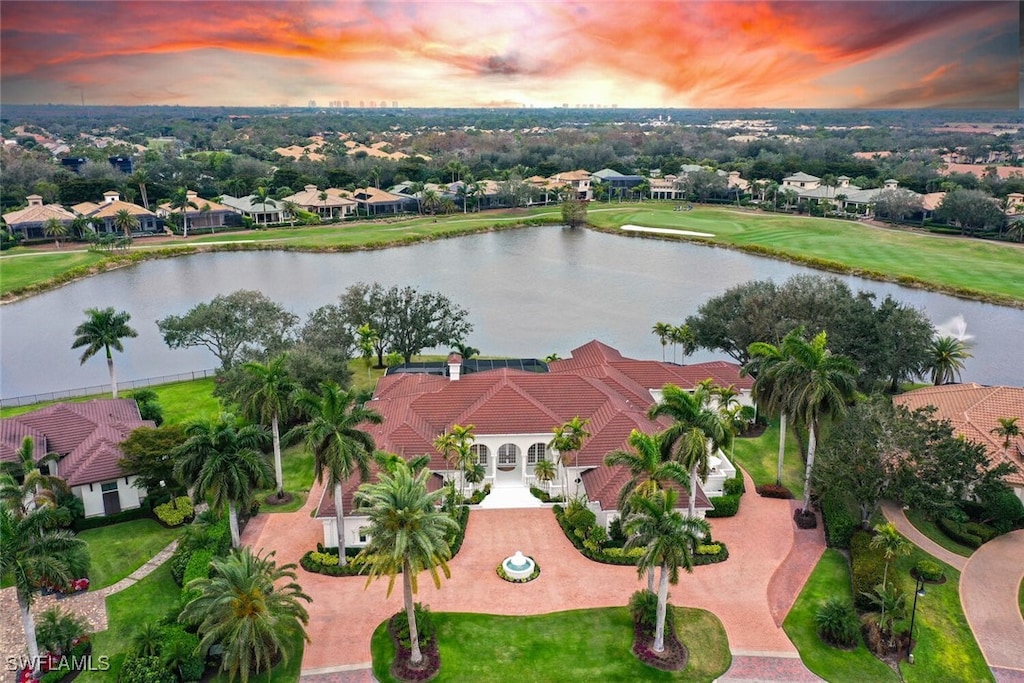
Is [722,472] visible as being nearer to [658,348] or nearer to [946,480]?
[946,480]

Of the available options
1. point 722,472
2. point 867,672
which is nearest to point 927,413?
point 722,472

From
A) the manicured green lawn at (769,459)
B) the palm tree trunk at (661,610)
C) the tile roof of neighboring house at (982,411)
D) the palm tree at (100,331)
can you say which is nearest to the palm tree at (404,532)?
the palm tree trunk at (661,610)

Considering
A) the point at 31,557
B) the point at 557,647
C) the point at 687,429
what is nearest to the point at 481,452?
the point at 687,429

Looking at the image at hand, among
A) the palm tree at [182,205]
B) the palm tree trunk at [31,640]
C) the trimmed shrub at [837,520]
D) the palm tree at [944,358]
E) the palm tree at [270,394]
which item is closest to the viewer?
the palm tree trunk at [31,640]

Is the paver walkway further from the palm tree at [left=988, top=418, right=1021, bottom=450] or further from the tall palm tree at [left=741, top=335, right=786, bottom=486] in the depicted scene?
the palm tree at [left=988, top=418, right=1021, bottom=450]

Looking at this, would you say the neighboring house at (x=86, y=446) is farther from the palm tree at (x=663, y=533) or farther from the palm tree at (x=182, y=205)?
the palm tree at (x=182, y=205)


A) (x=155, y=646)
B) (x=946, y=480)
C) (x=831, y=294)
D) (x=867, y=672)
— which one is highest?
(x=831, y=294)

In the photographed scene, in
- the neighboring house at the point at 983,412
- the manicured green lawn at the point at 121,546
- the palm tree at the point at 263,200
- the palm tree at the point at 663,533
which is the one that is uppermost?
the palm tree at the point at 263,200
